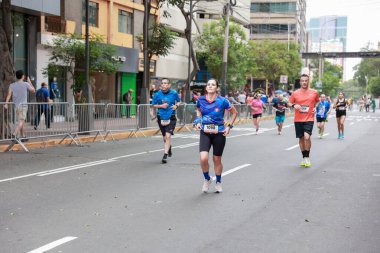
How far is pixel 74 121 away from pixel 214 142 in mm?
8585

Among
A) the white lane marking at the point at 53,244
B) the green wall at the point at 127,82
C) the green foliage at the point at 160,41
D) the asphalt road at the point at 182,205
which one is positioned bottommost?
the asphalt road at the point at 182,205

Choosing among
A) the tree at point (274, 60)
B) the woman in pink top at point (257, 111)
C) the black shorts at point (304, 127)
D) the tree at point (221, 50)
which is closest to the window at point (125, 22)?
the woman in pink top at point (257, 111)

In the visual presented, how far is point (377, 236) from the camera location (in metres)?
5.87

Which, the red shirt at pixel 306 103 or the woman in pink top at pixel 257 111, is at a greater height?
the red shirt at pixel 306 103

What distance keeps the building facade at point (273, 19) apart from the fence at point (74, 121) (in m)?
69.1

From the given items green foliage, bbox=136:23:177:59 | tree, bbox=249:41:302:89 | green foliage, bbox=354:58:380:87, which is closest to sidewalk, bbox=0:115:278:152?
green foliage, bbox=136:23:177:59

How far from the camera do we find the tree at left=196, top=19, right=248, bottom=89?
139ft

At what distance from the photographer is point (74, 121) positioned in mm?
15969

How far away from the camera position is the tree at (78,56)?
66.4 feet

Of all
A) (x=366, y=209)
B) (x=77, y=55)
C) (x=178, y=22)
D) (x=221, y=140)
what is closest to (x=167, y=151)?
(x=221, y=140)

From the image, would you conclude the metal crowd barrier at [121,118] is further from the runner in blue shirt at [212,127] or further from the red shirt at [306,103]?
the runner in blue shirt at [212,127]

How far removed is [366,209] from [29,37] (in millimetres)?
18811

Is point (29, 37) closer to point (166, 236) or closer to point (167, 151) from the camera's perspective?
point (167, 151)

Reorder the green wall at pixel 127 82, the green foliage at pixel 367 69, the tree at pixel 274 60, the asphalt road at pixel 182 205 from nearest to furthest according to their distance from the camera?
1. the asphalt road at pixel 182 205
2. the green wall at pixel 127 82
3. the tree at pixel 274 60
4. the green foliage at pixel 367 69
